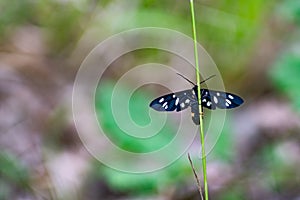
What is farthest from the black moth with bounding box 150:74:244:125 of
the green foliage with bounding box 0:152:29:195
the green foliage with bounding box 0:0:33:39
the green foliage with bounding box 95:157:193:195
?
the green foliage with bounding box 0:0:33:39

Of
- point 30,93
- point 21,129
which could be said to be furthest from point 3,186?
point 30,93

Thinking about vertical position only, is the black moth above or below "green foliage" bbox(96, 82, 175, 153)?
below

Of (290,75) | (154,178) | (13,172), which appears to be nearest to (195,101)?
(154,178)

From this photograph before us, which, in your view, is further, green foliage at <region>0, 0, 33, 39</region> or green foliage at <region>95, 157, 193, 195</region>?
green foliage at <region>0, 0, 33, 39</region>

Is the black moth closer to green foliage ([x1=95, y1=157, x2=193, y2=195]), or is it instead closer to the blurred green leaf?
green foliage ([x1=95, y1=157, x2=193, y2=195])

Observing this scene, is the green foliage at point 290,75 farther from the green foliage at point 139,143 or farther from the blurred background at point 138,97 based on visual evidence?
the green foliage at point 139,143

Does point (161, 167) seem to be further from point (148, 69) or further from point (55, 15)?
point (55, 15)

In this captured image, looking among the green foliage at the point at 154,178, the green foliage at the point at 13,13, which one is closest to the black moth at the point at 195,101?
the green foliage at the point at 154,178
